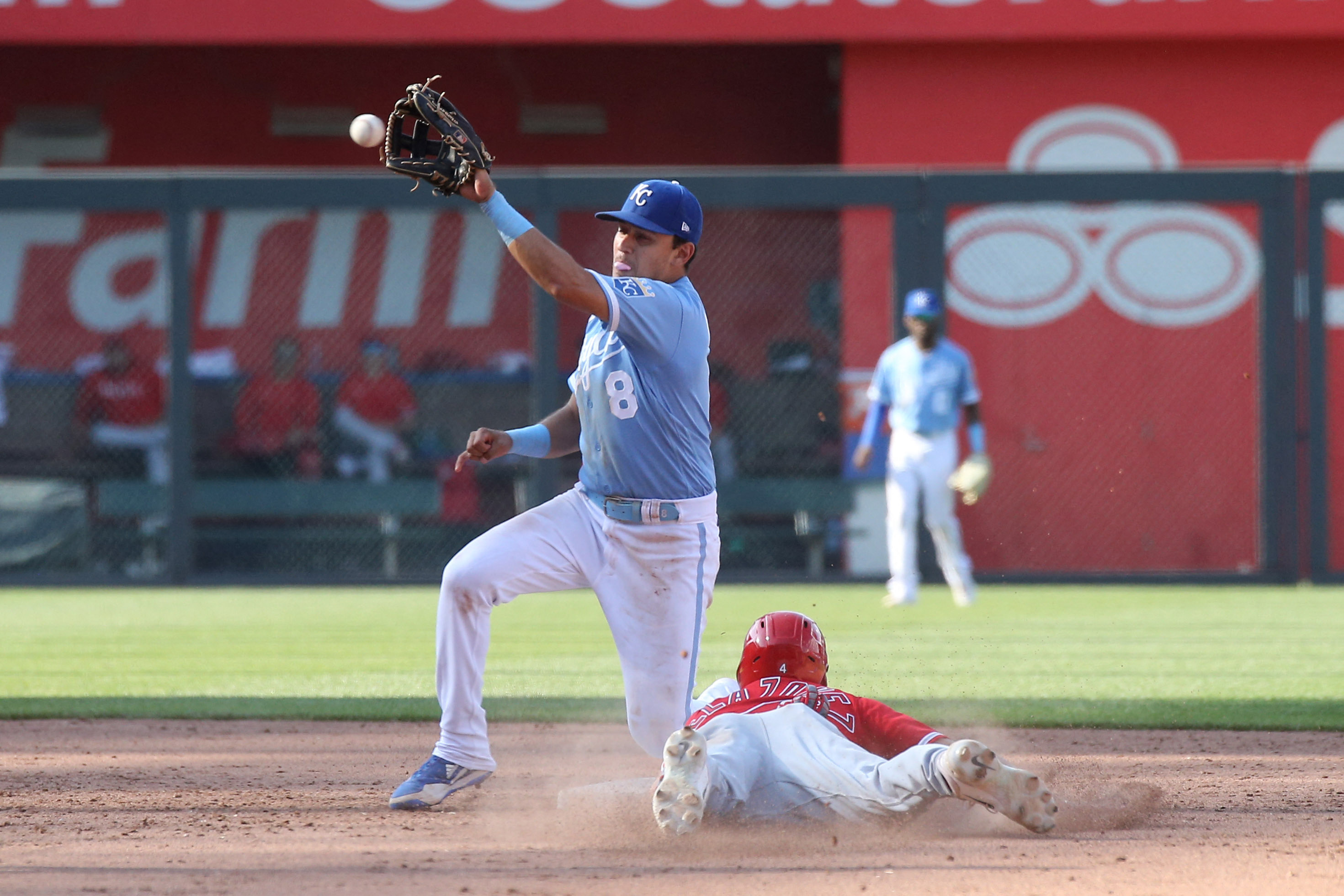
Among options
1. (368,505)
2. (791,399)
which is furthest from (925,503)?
(368,505)

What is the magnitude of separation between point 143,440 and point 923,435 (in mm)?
6954

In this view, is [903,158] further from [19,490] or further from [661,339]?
[661,339]

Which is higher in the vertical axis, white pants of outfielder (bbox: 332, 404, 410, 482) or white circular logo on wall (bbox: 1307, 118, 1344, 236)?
white circular logo on wall (bbox: 1307, 118, 1344, 236)

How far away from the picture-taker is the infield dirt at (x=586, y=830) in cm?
373

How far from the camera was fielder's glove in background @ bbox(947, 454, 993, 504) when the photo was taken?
1024cm

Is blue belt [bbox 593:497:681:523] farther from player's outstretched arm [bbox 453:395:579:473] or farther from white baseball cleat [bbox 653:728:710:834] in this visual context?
white baseball cleat [bbox 653:728:710:834]

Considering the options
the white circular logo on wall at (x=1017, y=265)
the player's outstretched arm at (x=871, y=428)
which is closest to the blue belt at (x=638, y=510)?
the player's outstretched arm at (x=871, y=428)

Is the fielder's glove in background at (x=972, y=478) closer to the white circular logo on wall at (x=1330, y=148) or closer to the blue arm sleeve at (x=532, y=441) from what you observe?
the blue arm sleeve at (x=532, y=441)

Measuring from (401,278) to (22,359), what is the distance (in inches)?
154

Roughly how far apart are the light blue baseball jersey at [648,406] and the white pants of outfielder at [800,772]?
2.46 feet

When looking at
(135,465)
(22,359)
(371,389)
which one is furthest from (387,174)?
(22,359)

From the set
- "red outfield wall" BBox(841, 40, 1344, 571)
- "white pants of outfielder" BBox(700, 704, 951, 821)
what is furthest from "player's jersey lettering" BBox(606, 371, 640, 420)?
"red outfield wall" BBox(841, 40, 1344, 571)

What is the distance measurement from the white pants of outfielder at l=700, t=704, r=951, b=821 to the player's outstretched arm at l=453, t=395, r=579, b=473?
3.45 ft

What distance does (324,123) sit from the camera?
675 inches
